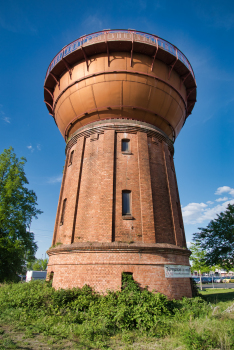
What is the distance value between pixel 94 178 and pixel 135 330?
6.84m

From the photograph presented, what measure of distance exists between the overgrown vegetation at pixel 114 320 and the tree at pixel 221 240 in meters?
10.0

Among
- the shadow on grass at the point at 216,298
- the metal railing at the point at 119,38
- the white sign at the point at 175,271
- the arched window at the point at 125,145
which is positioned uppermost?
the metal railing at the point at 119,38

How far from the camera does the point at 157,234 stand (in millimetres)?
10547

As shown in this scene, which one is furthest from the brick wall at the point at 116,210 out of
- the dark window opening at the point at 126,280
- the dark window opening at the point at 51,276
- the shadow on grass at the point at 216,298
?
the shadow on grass at the point at 216,298

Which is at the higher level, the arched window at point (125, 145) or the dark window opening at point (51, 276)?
the arched window at point (125, 145)

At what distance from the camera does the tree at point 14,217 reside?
57.1ft

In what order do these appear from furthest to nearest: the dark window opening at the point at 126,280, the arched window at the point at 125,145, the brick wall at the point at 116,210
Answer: the arched window at the point at 125,145, the brick wall at the point at 116,210, the dark window opening at the point at 126,280

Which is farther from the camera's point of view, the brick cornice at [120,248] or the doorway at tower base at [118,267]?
the brick cornice at [120,248]

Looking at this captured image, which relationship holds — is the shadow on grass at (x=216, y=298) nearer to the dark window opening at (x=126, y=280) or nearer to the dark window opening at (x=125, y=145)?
the dark window opening at (x=126, y=280)

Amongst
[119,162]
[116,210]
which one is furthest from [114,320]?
[119,162]

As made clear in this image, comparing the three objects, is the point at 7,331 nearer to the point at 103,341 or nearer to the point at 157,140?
the point at 103,341

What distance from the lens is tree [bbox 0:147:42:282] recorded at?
17.4 m

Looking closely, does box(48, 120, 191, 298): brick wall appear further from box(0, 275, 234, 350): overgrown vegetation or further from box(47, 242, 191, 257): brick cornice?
box(0, 275, 234, 350): overgrown vegetation

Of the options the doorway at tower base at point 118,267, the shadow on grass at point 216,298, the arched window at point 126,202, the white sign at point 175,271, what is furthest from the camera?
the shadow on grass at point 216,298
